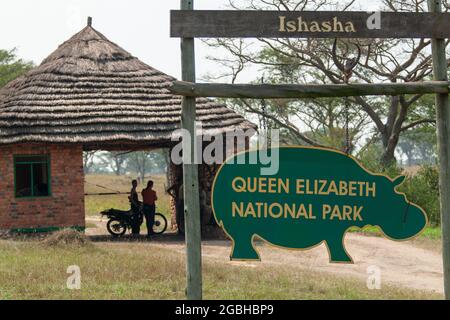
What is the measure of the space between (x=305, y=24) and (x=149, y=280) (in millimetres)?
4568

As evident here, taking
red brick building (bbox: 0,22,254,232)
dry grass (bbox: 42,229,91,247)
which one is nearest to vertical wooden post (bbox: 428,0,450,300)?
dry grass (bbox: 42,229,91,247)

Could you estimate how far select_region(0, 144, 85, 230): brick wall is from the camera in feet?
58.6

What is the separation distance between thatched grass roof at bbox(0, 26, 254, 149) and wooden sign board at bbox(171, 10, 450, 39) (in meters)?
9.96

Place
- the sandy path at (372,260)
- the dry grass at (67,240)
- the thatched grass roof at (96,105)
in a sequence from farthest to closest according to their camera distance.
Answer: the thatched grass roof at (96,105)
the dry grass at (67,240)
the sandy path at (372,260)

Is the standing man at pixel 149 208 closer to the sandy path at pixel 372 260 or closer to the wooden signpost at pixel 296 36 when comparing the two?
the sandy path at pixel 372 260

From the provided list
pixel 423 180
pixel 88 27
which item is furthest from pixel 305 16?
pixel 423 180

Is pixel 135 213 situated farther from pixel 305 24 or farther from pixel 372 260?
pixel 305 24

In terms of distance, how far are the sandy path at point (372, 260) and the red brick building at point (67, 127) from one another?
268 cm

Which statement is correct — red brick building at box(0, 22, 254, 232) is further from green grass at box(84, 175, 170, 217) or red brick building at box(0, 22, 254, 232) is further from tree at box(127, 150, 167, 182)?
tree at box(127, 150, 167, 182)

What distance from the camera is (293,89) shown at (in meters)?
8.16

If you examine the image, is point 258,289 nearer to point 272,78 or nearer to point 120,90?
point 120,90

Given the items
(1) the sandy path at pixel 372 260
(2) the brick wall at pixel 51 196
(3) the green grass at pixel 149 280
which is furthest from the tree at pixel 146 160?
(3) the green grass at pixel 149 280

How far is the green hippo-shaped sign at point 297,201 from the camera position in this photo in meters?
Answer: 8.32
